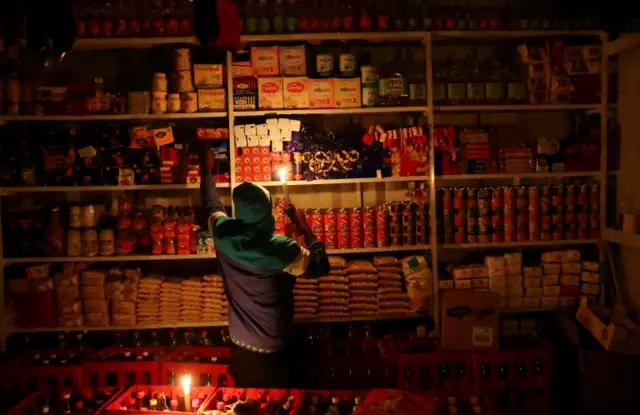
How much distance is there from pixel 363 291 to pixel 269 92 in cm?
147

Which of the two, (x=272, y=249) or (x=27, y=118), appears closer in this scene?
(x=272, y=249)

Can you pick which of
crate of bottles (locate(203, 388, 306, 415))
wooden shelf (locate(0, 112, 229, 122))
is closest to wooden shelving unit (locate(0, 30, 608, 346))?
wooden shelf (locate(0, 112, 229, 122))

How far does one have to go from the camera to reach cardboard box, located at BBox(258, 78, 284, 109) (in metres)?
4.07

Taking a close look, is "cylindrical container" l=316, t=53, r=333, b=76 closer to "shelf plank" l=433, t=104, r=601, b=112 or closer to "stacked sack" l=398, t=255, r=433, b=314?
"shelf plank" l=433, t=104, r=601, b=112

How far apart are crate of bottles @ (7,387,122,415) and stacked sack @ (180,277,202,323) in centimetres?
89

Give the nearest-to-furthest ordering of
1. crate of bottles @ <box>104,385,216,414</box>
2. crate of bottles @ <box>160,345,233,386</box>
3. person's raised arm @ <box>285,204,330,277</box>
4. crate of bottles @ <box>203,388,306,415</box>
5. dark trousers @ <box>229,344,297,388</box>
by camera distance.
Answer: crate of bottles @ <box>203,388,306,415</box>
crate of bottles @ <box>104,385,216,414</box>
person's raised arm @ <box>285,204,330,277</box>
dark trousers @ <box>229,344,297,388</box>
crate of bottles @ <box>160,345,233,386</box>

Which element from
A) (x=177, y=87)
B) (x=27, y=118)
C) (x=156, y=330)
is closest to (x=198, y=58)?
(x=177, y=87)

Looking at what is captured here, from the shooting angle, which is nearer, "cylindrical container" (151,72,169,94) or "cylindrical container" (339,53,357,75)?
"cylindrical container" (151,72,169,94)

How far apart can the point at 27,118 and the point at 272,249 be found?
1970mm

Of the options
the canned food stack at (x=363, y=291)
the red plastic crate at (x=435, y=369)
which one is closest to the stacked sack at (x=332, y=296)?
the canned food stack at (x=363, y=291)

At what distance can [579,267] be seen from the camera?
4238 mm

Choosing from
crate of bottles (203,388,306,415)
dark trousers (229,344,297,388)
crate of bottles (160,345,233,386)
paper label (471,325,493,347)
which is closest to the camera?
crate of bottles (203,388,306,415)

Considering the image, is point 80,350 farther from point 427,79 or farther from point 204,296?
point 427,79

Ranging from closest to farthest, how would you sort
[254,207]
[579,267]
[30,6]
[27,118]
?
1. [30,6]
2. [254,207]
3. [27,118]
4. [579,267]
